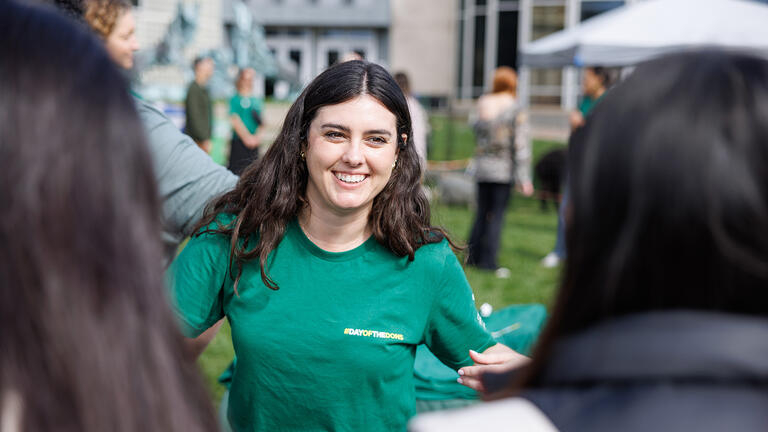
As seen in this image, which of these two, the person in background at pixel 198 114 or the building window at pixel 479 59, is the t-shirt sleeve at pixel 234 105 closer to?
the person in background at pixel 198 114

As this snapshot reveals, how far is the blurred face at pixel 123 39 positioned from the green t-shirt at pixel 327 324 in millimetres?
877

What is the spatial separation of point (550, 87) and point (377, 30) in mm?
16329

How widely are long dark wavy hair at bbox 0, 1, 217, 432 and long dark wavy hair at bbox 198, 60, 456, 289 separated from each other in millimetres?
1160

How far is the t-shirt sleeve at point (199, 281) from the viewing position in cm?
209

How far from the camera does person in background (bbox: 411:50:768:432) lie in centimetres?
95

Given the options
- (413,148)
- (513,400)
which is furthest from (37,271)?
(413,148)

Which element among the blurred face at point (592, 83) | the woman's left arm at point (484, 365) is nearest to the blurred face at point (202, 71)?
the blurred face at point (592, 83)

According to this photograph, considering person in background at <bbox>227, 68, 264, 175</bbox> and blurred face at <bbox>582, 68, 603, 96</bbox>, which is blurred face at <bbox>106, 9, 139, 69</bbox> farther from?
person in background at <bbox>227, 68, 264, 175</bbox>

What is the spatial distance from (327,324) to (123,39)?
132 centimetres

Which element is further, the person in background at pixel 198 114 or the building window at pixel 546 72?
the building window at pixel 546 72

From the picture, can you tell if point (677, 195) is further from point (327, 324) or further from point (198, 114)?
point (198, 114)

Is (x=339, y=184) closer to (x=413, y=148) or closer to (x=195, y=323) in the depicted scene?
(x=413, y=148)

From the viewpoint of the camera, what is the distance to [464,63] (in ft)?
92.8

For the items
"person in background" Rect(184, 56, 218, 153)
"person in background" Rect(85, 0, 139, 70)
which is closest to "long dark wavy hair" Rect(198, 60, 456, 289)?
"person in background" Rect(85, 0, 139, 70)
